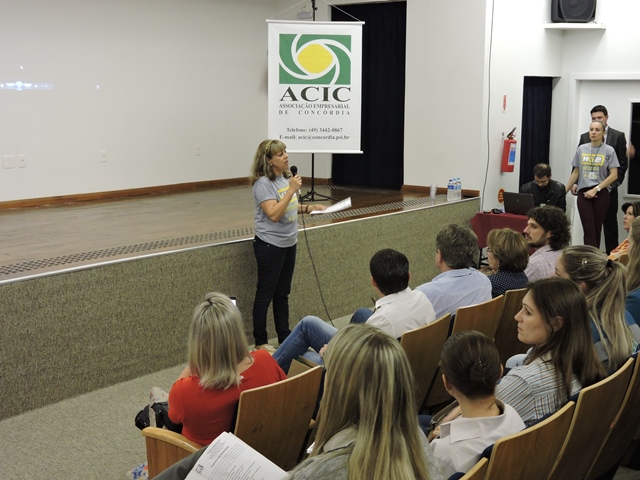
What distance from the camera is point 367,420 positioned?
1.57m

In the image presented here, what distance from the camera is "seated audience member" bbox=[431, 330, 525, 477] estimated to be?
6.67 feet

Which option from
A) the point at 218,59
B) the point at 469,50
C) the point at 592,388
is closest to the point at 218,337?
the point at 592,388

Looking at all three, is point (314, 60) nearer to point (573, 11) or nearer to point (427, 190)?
point (427, 190)

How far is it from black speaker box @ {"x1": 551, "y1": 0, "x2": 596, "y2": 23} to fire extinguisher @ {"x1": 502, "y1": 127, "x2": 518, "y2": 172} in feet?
4.60

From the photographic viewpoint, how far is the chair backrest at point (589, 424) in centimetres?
221

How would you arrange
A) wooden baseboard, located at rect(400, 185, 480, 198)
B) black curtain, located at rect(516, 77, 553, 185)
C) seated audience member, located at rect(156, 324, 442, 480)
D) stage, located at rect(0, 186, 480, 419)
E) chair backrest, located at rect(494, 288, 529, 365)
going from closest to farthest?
seated audience member, located at rect(156, 324, 442, 480) < chair backrest, located at rect(494, 288, 529, 365) < stage, located at rect(0, 186, 480, 419) < wooden baseboard, located at rect(400, 185, 480, 198) < black curtain, located at rect(516, 77, 553, 185)

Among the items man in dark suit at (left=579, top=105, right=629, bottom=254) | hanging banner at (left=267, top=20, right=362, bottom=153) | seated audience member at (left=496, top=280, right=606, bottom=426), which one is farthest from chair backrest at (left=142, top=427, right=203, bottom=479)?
man in dark suit at (left=579, top=105, right=629, bottom=254)

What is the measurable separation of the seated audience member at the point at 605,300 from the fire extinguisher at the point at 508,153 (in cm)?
489

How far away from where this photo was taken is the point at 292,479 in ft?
5.12

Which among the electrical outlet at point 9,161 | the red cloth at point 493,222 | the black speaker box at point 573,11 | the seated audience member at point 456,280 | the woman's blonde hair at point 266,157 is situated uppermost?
the black speaker box at point 573,11

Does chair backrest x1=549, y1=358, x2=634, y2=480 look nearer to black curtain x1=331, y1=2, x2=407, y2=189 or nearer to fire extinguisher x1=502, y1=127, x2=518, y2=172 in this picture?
fire extinguisher x1=502, y1=127, x2=518, y2=172

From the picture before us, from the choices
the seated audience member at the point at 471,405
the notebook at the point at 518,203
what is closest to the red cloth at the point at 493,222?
the notebook at the point at 518,203

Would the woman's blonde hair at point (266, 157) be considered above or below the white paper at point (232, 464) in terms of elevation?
Answer: above

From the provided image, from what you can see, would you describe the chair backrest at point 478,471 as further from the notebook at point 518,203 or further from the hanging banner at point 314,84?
the notebook at point 518,203
